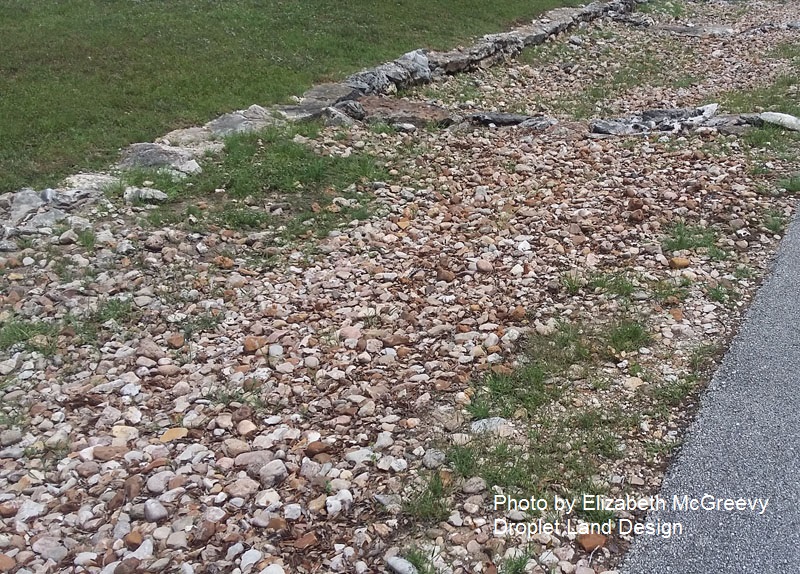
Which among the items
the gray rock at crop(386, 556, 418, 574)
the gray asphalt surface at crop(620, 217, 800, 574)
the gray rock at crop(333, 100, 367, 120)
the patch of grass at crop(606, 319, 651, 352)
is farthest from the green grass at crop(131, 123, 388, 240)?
the gray rock at crop(386, 556, 418, 574)

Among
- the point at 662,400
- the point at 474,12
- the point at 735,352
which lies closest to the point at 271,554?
the point at 662,400

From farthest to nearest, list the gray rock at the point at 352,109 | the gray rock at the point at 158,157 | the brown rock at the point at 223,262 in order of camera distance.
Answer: the gray rock at the point at 352,109
the gray rock at the point at 158,157
the brown rock at the point at 223,262

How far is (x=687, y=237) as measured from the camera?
7.84 meters

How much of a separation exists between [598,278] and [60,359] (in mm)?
5451

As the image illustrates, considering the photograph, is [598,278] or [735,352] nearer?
[735,352]

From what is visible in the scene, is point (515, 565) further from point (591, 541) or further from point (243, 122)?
point (243, 122)

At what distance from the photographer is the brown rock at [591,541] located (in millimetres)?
4109

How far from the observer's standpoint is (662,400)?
5.30 m

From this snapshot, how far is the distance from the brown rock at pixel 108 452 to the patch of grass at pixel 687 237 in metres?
6.05

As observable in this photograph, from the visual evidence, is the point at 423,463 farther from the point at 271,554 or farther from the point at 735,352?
the point at 735,352

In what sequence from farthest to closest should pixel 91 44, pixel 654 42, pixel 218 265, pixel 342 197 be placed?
pixel 654 42, pixel 91 44, pixel 342 197, pixel 218 265

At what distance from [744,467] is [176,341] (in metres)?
5.01

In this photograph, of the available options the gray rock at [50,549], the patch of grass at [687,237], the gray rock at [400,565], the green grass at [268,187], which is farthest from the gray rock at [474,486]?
the green grass at [268,187]

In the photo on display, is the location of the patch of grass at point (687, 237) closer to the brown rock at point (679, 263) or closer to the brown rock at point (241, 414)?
the brown rock at point (679, 263)
